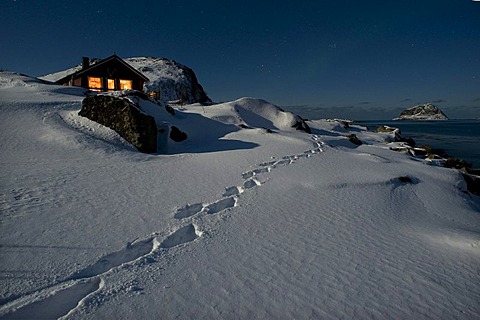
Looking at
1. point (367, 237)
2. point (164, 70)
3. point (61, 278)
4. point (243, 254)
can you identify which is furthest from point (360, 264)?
point (164, 70)

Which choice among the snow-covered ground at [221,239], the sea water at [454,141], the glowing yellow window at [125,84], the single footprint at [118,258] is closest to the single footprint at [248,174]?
the snow-covered ground at [221,239]

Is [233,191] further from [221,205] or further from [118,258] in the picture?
[118,258]

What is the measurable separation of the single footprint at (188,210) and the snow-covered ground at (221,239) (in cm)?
6

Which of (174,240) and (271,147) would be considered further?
(271,147)

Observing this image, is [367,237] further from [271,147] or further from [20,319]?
[271,147]

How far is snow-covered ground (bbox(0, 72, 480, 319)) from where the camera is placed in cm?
258

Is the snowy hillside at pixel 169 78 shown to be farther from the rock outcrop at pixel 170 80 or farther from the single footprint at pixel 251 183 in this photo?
the single footprint at pixel 251 183

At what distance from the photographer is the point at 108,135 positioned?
971 cm

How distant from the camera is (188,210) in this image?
16.0 feet

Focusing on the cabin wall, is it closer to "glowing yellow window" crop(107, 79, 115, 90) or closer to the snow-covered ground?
"glowing yellow window" crop(107, 79, 115, 90)

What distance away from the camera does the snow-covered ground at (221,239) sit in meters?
2.58

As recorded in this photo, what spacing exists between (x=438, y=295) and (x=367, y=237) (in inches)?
55.8

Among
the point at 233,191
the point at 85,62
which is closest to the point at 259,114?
the point at 233,191

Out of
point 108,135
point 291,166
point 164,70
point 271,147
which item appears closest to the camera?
point 291,166
